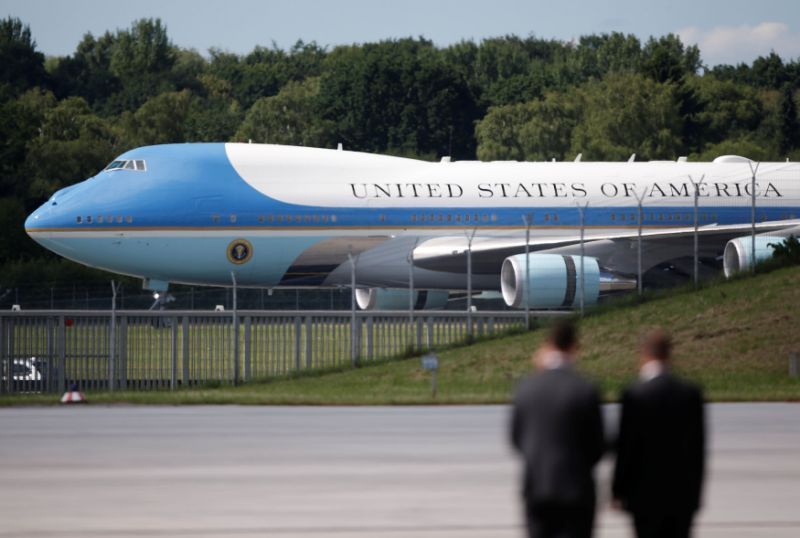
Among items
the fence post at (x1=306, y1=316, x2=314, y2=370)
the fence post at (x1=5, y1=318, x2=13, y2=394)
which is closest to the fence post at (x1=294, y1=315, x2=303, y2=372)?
the fence post at (x1=306, y1=316, x2=314, y2=370)

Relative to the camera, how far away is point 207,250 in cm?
4028

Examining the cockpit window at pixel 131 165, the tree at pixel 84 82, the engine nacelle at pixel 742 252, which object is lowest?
the engine nacelle at pixel 742 252

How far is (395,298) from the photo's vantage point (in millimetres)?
42375

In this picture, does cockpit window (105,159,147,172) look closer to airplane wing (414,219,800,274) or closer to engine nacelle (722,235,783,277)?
airplane wing (414,219,800,274)

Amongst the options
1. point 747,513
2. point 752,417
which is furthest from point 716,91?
point 747,513

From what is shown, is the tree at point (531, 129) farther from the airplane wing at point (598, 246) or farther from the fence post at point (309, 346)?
the fence post at point (309, 346)

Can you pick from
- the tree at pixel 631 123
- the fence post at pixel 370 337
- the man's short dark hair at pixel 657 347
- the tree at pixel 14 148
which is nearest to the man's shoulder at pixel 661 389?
the man's short dark hair at pixel 657 347

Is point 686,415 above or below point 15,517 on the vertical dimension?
above

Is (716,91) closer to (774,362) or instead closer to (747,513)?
(774,362)

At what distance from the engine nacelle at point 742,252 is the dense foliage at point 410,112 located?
134 ft

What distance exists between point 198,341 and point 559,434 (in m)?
23.2

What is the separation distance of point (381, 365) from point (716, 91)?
84.3 meters

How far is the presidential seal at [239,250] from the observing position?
4034 cm

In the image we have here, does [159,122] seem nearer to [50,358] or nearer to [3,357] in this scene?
[3,357]
